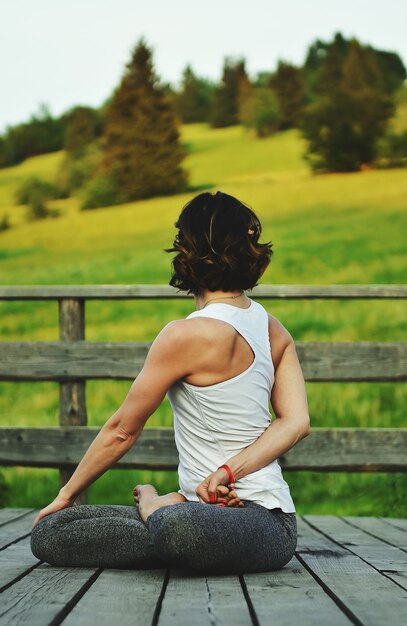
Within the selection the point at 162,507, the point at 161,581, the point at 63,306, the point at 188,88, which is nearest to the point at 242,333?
the point at 162,507

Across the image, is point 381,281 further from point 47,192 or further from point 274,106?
point 274,106

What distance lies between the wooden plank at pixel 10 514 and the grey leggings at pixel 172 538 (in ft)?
4.37

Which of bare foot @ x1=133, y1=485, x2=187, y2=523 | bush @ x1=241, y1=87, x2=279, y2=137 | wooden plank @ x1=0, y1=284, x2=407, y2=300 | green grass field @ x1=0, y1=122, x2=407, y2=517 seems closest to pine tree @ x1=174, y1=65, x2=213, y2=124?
green grass field @ x1=0, y1=122, x2=407, y2=517

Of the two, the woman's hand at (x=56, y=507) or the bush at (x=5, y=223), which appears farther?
the bush at (x=5, y=223)

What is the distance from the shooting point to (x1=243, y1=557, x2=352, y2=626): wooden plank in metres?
2.05

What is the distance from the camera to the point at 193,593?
7.86ft

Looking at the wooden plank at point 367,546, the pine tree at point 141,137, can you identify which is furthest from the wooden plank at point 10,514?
the pine tree at point 141,137

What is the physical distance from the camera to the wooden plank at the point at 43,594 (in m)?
2.09

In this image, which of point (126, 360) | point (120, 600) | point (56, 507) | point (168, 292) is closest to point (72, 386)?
point (126, 360)

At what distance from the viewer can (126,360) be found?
183 inches

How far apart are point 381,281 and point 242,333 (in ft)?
47.4

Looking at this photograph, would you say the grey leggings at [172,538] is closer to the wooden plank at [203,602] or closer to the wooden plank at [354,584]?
the wooden plank at [203,602]

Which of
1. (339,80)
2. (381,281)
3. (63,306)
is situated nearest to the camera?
(63,306)

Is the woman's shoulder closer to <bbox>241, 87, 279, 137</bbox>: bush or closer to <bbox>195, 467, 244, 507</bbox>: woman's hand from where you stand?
<bbox>195, 467, 244, 507</bbox>: woman's hand
